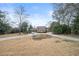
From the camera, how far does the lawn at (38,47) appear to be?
287 centimetres

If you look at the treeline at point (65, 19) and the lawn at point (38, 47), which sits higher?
the treeline at point (65, 19)

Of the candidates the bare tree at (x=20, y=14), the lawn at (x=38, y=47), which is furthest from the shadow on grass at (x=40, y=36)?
the bare tree at (x=20, y=14)

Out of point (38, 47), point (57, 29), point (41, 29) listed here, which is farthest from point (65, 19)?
point (38, 47)

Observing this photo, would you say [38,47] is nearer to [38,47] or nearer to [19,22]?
[38,47]

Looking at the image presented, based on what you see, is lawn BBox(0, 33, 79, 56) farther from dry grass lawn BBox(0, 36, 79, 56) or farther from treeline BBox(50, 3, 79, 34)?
treeline BBox(50, 3, 79, 34)

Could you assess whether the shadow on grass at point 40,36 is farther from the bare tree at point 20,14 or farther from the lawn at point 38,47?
the bare tree at point 20,14

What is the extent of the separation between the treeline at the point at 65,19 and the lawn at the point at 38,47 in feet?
0.49

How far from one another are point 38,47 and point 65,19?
52 cm

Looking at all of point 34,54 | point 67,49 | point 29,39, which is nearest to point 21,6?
point 29,39

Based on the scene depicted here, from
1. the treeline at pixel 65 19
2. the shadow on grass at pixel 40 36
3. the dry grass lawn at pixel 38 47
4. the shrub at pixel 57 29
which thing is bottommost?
the dry grass lawn at pixel 38 47

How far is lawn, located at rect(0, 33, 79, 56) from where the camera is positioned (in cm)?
287

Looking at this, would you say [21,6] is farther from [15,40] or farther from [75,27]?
[75,27]

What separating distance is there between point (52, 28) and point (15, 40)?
0.52 metres

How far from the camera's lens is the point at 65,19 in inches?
116
